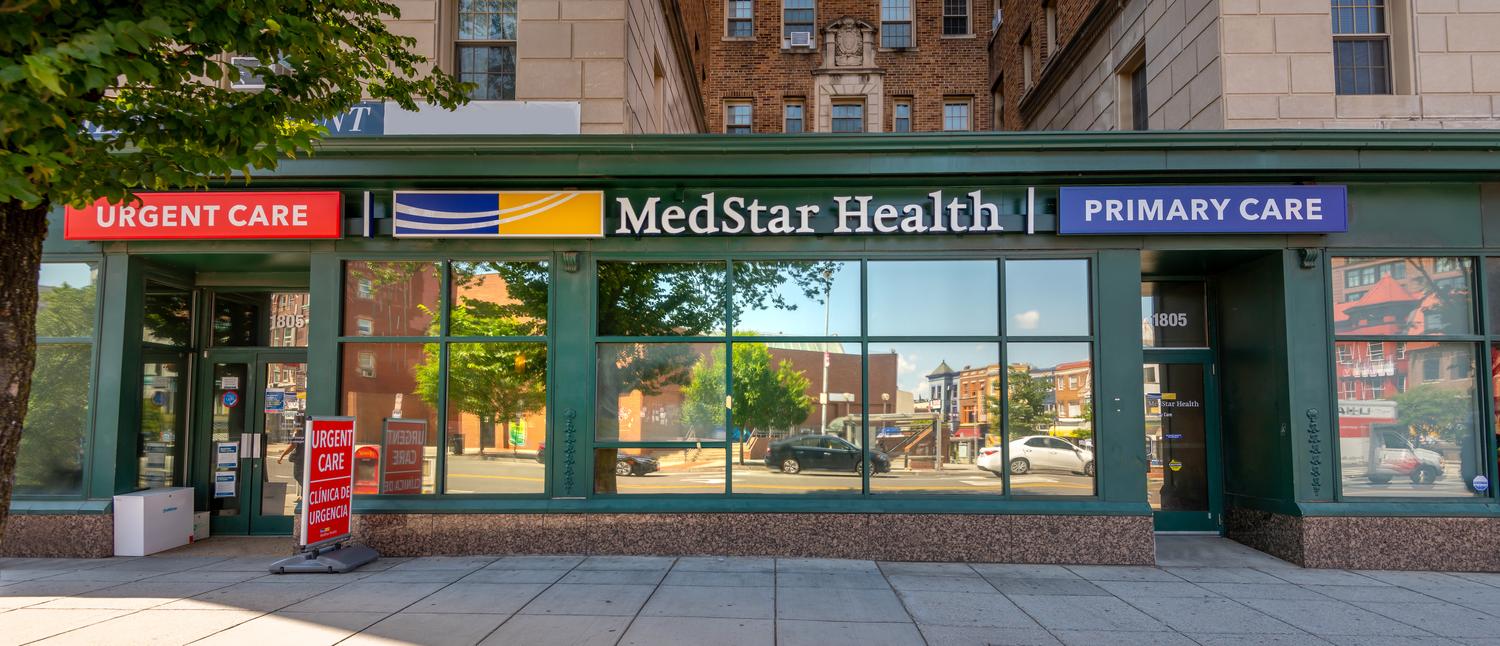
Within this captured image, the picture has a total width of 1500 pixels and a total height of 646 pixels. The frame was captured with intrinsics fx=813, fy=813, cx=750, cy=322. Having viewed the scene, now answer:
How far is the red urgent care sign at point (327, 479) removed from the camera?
7535mm

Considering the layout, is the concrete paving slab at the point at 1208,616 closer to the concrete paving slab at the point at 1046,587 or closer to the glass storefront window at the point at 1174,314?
the concrete paving slab at the point at 1046,587

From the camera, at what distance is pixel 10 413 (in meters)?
4.30

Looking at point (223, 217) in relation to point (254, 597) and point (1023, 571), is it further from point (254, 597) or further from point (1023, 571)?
point (1023, 571)

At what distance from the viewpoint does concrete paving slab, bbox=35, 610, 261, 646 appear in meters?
5.66

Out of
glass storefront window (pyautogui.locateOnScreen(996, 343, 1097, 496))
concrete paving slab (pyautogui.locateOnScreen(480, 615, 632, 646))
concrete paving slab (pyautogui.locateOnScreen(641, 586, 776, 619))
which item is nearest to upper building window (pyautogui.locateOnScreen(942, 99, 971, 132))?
glass storefront window (pyautogui.locateOnScreen(996, 343, 1097, 496))

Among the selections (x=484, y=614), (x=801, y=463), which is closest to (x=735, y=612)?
(x=484, y=614)

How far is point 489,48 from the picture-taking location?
32.1 feet

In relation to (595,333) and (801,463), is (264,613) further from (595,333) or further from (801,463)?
(801,463)

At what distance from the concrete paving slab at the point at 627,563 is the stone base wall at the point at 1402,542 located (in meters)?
6.42

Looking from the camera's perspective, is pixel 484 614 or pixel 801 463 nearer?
pixel 484 614

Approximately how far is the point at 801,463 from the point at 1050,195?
3.92 meters

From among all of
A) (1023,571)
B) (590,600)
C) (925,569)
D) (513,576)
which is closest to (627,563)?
(513,576)

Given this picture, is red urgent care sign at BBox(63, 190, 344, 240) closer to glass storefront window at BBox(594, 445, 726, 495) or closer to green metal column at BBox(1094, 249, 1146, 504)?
glass storefront window at BBox(594, 445, 726, 495)

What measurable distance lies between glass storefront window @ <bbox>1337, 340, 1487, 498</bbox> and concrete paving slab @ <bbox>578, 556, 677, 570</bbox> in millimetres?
7053
